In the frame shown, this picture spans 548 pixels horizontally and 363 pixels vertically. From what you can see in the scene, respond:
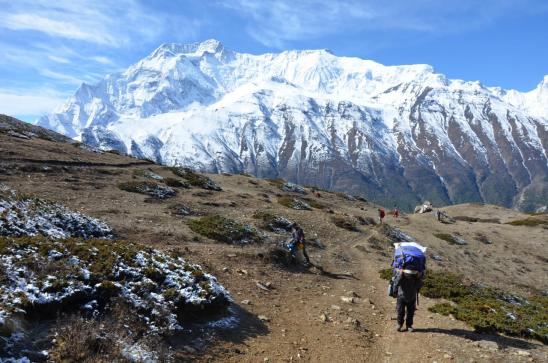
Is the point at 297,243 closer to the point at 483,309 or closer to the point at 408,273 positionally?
the point at 483,309

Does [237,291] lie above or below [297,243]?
below

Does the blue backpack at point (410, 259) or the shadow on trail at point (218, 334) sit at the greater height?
the blue backpack at point (410, 259)

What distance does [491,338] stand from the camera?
15.3 meters

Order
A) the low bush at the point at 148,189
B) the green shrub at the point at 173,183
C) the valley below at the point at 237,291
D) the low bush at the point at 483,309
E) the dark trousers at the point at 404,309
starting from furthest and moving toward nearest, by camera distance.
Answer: the green shrub at the point at 173,183
the low bush at the point at 148,189
the low bush at the point at 483,309
the dark trousers at the point at 404,309
the valley below at the point at 237,291

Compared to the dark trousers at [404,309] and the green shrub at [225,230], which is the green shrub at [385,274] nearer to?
the green shrub at [225,230]

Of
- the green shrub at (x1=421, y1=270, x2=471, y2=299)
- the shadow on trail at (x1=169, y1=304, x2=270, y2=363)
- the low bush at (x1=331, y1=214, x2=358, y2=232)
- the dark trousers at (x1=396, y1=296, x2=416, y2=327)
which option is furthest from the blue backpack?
the low bush at (x1=331, y1=214, x2=358, y2=232)

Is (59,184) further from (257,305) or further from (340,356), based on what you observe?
(340,356)

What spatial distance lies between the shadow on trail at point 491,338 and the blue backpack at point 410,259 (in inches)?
104

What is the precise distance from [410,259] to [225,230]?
15.9 metres

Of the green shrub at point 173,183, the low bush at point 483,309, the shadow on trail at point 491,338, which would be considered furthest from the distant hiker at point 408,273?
the green shrub at point 173,183

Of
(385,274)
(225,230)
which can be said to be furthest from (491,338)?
(225,230)

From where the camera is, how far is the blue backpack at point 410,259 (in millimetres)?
14836

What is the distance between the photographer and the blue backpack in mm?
14836

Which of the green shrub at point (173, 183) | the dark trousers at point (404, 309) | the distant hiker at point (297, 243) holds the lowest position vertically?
the dark trousers at point (404, 309)
